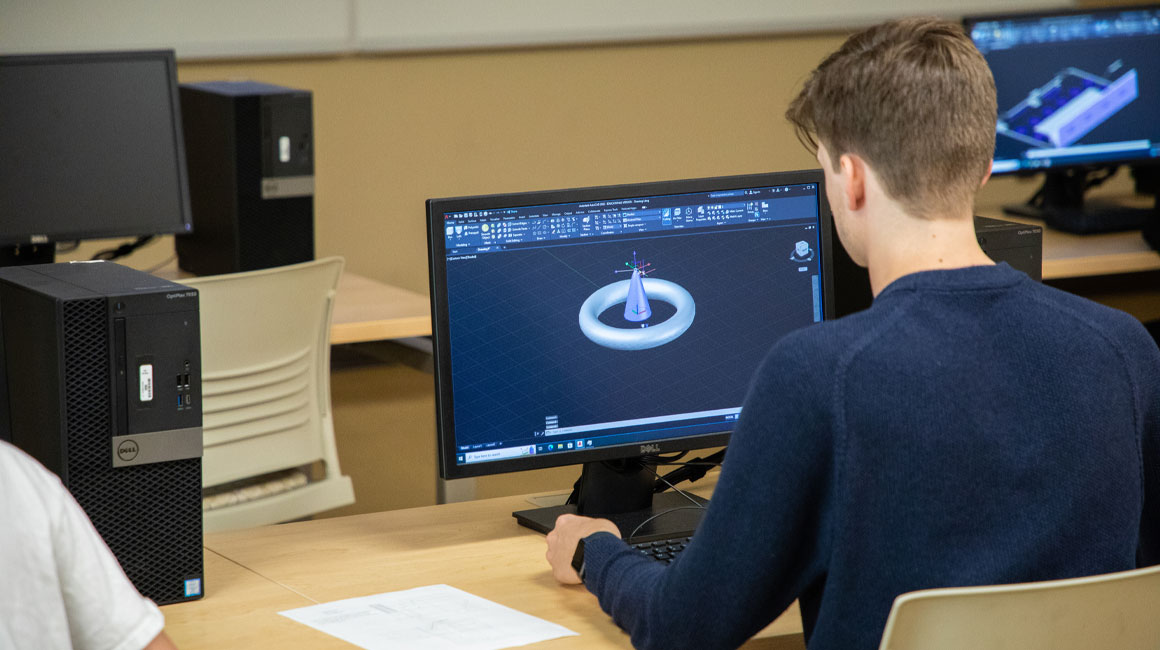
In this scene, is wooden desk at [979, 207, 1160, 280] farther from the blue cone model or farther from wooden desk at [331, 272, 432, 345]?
the blue cone model

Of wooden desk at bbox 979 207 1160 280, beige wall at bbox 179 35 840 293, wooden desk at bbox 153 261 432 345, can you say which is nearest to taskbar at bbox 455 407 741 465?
wooden desk at bbox 153 261 432 345

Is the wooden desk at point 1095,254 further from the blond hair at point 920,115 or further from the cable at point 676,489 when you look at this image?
the blond hair at point 920,115

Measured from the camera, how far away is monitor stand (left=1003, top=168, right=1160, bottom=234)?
12.4ft

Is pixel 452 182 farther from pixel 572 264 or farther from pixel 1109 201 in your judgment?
pixel 572 264

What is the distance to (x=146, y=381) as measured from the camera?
1.50 m

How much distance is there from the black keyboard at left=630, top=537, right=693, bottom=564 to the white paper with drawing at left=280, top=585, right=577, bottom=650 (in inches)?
7.9

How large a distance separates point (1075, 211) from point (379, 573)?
2.79 metres

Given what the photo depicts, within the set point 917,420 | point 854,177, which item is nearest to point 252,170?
point 854,177

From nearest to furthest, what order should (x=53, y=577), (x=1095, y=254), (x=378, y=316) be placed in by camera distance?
(x=53, y=577) < (x=378, y=316) < (x=1095, y=254)

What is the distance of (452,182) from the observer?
4305mm

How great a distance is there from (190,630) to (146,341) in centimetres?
31

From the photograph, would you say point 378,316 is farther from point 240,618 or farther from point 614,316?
point 240,618

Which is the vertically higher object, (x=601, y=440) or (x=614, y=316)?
(x=614, y=316)

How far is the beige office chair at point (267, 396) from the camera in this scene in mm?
2623
